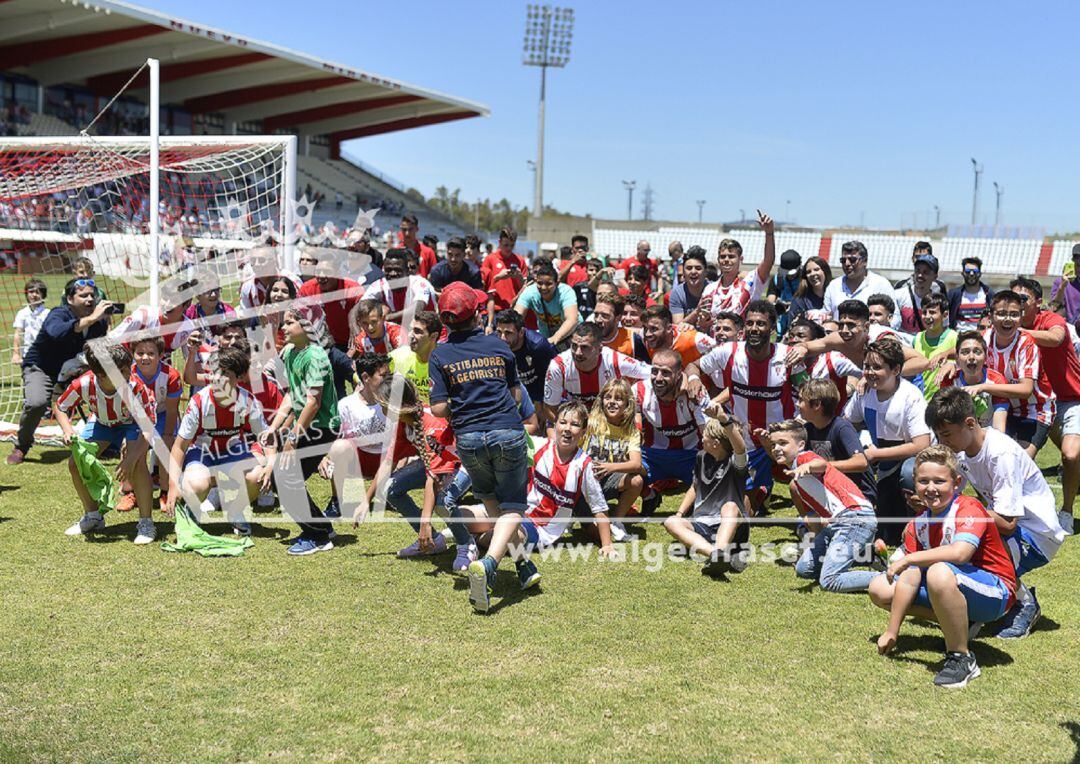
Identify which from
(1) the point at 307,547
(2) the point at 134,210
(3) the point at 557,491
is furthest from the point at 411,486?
(2) the point at 134,210

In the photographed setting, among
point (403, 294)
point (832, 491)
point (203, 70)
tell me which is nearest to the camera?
point (832, 491)

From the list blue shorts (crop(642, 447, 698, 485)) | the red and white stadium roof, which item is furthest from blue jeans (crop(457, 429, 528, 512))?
the red and white stadium roof

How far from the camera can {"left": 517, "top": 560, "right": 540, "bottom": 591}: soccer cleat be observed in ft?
18.2

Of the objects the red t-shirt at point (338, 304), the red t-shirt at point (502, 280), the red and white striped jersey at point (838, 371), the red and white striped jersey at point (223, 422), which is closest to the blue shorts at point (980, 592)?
the red and white striped jersey at point (838, 371)

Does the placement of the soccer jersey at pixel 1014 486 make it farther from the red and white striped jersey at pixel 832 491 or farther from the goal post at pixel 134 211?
the goal post at pixel 134 211

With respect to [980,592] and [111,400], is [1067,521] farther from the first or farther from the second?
[111,400]

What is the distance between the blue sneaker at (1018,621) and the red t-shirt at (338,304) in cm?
569

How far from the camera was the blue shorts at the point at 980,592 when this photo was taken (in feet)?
14.6

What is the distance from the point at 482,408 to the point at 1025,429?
4217mm

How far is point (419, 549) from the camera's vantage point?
6.19 m

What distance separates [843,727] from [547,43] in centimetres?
5395

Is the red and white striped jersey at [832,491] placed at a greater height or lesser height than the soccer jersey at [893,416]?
lesser

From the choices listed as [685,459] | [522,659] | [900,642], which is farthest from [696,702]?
[685,459]

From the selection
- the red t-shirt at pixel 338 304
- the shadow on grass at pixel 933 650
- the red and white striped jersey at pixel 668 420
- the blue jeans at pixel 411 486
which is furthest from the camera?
the red t-shirt at pixel 338 304
